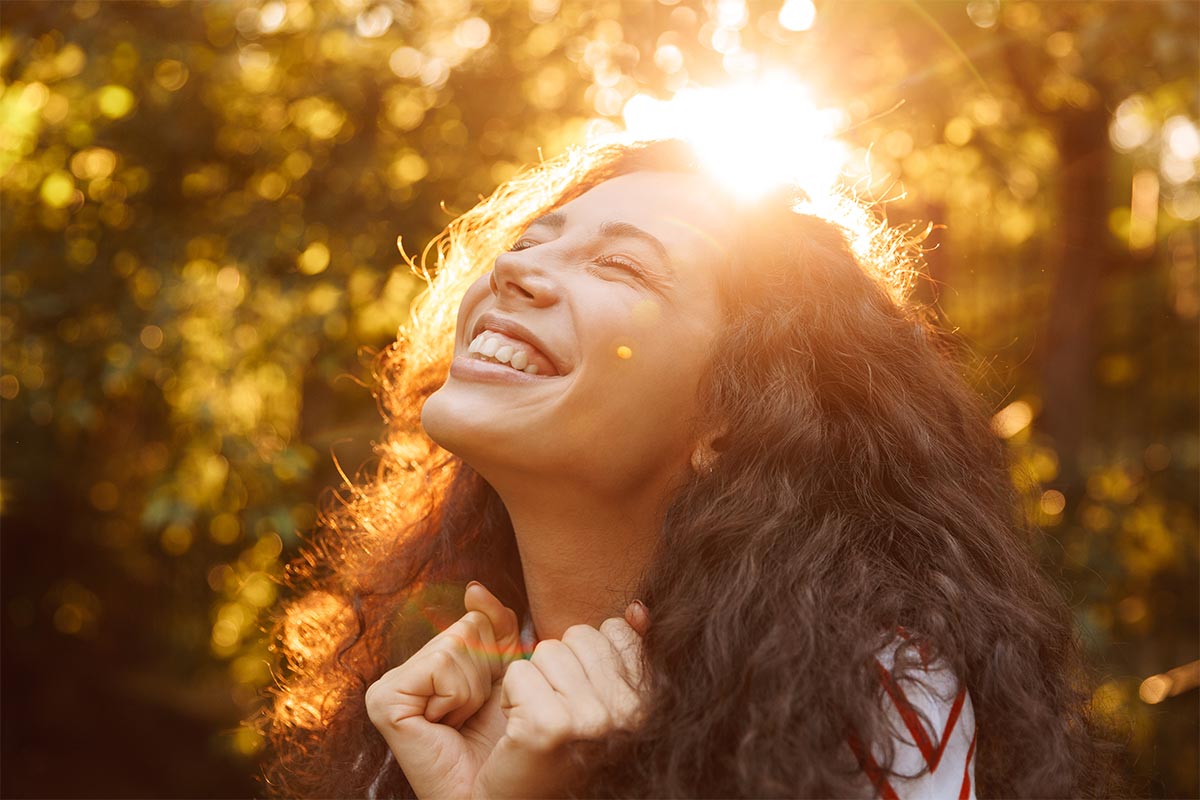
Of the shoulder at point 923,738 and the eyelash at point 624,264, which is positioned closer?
the shoulder at point 923,738

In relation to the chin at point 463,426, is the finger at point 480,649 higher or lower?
lower

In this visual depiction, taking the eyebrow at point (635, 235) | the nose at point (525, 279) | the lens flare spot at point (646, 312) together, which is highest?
the eyebrow at point (635, 235)

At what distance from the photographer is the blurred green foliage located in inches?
125

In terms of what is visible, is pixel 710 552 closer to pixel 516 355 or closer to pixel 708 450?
pixel 708 450

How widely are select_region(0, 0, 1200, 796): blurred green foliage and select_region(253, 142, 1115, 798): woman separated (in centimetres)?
81

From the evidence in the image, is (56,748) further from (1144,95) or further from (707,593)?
(1144,95)

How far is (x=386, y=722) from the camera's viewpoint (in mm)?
1663

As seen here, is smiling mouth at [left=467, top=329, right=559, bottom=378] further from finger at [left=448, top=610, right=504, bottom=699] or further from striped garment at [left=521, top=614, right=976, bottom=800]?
striped garment at [left=521, top=614, right=976, bottom=800]

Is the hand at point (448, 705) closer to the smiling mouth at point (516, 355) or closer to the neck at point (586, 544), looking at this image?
the neck at point (586, 544)

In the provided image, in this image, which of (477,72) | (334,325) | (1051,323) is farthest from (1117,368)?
Answer: (334,325)

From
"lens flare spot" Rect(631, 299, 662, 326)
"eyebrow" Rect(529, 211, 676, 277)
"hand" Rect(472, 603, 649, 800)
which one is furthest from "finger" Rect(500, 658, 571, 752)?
"eyebrow" Rect(529, 211, 676, 277)

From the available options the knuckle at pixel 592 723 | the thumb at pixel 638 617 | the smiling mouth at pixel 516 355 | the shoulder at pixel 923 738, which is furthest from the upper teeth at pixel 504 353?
the shoulder at pixel 923 738

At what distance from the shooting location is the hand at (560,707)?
54.3 inches

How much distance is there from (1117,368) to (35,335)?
4.76 meters
